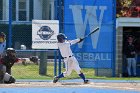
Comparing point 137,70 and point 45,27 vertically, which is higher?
point 45,27

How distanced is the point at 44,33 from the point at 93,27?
2234mm

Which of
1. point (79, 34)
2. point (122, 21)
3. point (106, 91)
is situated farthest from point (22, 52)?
point (106, 91)

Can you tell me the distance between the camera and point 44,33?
819 inches

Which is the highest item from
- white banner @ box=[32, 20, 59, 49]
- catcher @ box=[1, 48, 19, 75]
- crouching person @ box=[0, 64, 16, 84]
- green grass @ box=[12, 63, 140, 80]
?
white banner @ box=[32, 20, 59, 49]

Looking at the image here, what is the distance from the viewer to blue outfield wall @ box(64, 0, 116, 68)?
2150 centimetres

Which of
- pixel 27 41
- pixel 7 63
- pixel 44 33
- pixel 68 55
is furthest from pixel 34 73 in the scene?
pixel 68 55

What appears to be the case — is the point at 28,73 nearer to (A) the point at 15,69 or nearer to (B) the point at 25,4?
(A) the point at 15,69

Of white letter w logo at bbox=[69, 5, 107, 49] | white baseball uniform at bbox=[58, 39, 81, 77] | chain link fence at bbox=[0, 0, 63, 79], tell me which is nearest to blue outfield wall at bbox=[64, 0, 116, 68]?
white letter w logo at bbox=[69, 5, 107, 49]

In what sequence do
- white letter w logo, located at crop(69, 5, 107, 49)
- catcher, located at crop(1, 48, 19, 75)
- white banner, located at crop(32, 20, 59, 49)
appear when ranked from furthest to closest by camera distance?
white letter w logo, located at crop(69, 5, 107, 49) < white banner, located at crop(32, 20, 59, 49) < catcher, located at crop(1, 48, 19, 75)

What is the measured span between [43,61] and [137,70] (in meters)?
4.34

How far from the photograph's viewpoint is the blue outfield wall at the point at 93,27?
2150cm

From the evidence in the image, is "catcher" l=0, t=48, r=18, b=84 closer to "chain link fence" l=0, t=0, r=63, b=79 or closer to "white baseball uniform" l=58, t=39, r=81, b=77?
"white baseball uniform" l=58, t=39, r=81, b=77

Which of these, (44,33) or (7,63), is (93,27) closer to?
(44,33)

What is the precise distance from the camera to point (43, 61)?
866 inches
